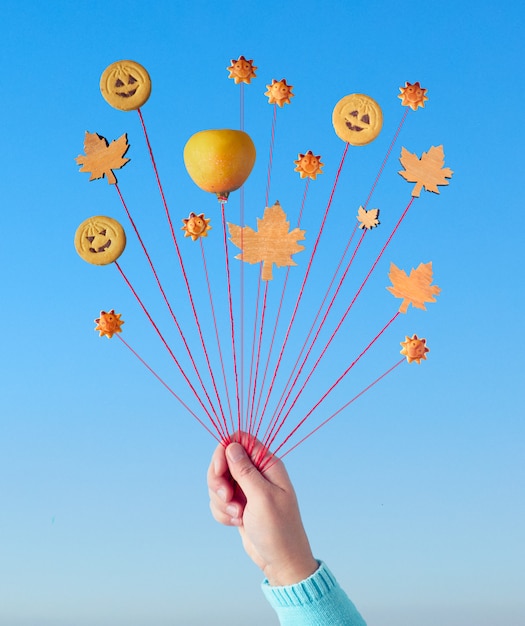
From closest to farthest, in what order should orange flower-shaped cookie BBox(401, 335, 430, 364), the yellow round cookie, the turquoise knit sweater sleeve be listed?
the turquoise knit sweater sleeve < orange flower-shaped cookie BBox(401, 335, 430, 364) < the yellow round cookie

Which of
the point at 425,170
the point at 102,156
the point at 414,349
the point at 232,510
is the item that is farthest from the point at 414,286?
the point at 102,156

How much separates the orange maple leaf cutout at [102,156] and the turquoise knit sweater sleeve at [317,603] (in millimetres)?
1193

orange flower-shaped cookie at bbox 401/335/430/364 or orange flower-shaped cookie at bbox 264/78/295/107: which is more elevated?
orange flower-shaped cookie at bbox 264/78/295/107

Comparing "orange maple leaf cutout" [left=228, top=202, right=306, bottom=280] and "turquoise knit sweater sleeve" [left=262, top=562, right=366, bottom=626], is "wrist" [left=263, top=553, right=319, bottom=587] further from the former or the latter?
"orange maple leaf cutout" [left=228, top=202, right=306, bottom=280]

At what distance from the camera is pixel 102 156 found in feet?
7.94

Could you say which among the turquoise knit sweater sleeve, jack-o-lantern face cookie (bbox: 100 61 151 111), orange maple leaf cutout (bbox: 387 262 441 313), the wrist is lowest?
Result: the turquoise knit sweater sleeve

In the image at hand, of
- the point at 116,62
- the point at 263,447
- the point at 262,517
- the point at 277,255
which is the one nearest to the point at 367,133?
the point at 277,255

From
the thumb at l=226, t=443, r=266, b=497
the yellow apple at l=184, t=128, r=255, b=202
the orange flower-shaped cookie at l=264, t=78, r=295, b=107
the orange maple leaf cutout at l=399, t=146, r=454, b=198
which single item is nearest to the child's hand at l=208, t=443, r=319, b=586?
the thumb at l=226, t=443, r=266, b=497

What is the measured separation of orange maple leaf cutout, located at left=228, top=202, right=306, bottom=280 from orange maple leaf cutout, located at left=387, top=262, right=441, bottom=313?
0.29 meters

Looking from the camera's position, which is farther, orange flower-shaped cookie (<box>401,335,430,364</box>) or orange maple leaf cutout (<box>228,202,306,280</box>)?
orange maple leaf cutout (<box>228,202,306,280</box>)

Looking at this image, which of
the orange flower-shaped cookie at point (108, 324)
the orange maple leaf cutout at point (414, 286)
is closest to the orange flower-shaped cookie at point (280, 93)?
the orange maple leaf cutout at point (414, 286)

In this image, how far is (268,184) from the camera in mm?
2426

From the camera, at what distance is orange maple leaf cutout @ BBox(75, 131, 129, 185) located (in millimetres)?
2410

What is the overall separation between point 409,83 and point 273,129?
413 mm
